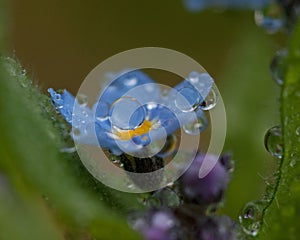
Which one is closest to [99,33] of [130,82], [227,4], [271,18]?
[227,4]

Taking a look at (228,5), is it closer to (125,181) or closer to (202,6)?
(202,6)

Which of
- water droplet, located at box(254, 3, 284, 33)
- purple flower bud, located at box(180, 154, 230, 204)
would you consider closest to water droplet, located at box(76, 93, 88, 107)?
purple flower bud, located at box(180, 154, 230, 204)

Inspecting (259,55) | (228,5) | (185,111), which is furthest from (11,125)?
(228,5)

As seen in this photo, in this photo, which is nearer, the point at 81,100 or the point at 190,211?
the point at 190,211

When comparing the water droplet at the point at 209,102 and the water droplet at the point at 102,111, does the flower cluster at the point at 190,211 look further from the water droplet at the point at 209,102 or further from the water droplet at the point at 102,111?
the water droplet at the point at 102,111

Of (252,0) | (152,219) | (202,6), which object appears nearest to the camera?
(152,219)

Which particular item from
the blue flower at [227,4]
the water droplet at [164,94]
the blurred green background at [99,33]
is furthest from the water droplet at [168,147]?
the blurred green background at [99,33]

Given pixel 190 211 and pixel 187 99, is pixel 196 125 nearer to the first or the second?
pixel 187 99
